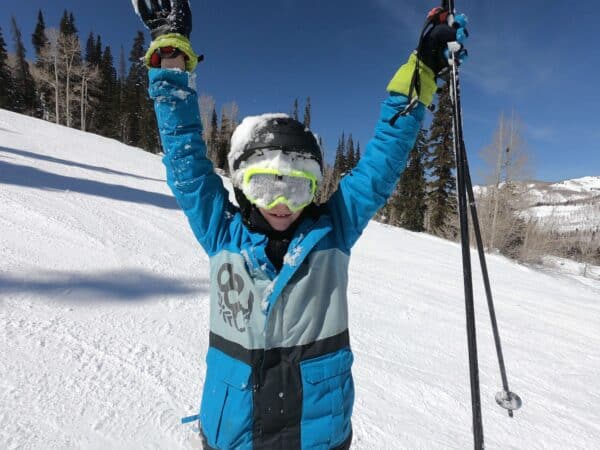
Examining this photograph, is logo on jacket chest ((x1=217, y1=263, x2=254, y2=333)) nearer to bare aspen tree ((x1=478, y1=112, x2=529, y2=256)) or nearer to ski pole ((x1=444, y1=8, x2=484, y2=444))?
ski pole ((x1=444, y1=8, x2=484, y2=444))

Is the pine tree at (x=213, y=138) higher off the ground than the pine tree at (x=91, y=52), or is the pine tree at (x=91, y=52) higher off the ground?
the pine tree at (x=91, y=52)

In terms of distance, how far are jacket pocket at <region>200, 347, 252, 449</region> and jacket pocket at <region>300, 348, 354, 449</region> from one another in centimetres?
21

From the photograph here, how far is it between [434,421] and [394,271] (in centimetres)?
482

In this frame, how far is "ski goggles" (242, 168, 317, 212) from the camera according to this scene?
49.1 inches

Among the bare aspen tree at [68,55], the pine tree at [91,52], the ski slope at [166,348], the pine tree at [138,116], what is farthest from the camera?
the pine tree at [91,52]

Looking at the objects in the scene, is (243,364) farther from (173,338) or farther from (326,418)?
(173,338)

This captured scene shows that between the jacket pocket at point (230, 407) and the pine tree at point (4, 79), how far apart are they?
44400 mm

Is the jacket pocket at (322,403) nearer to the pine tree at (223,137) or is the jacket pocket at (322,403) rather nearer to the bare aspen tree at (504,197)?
the bare aspen tree at (504,197)

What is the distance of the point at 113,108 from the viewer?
3891 cm

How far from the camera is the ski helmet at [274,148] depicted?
1.26 metres

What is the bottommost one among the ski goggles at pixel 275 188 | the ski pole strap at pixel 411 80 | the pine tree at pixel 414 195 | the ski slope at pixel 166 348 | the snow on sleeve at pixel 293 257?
the ski slope at pixel 166 348

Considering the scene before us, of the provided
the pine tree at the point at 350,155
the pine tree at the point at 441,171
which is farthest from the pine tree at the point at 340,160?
the pine tree at the point at 441,171

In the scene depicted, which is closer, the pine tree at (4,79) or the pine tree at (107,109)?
the pine tree at (4,79)

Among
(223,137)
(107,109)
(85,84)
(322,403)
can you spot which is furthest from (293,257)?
(223,137)
